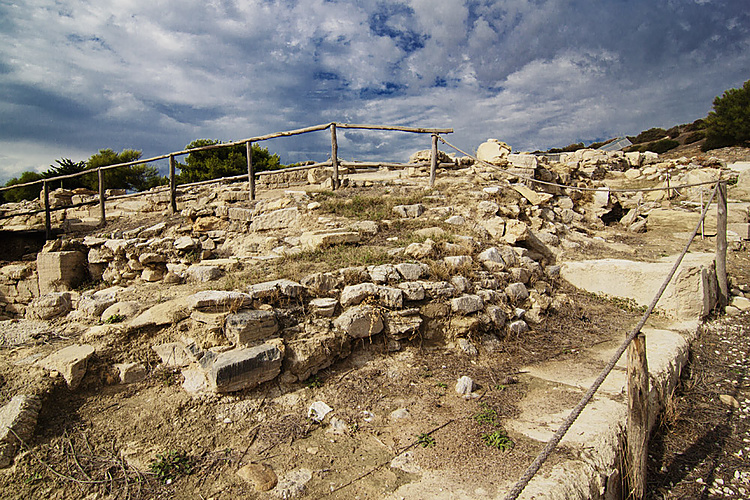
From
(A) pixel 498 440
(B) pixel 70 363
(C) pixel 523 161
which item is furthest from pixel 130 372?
(C) pixel 523 161

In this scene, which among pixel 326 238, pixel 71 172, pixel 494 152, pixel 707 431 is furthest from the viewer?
pixel 71 172

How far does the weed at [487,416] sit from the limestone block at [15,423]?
358cm

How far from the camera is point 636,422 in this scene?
2781mm

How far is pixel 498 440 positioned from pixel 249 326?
247cm

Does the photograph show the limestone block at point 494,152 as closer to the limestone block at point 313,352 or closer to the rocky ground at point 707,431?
the rocky ground at point 707,431

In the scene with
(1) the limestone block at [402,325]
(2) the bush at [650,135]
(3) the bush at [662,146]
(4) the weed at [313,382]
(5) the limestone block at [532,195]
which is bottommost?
(4) the weed at [313,382]

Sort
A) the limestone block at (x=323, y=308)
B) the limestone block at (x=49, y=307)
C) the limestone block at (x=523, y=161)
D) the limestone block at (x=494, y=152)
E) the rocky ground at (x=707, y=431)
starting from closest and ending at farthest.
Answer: the rocky ground at (x=707, y=431), the limestone block at (x=323, y=308), the limestone block at (x=49, y=307), the limestone block at (x=523, y=161), the limestone block at (x=494, y=152)

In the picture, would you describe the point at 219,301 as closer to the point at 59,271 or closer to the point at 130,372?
the point at 130,372

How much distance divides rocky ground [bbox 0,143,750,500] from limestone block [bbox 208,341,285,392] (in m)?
0.14

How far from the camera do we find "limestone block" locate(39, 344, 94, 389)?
336cm

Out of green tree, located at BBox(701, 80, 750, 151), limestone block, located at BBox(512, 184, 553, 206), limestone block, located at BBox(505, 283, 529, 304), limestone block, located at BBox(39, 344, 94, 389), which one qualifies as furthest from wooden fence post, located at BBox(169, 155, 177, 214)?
green tree, located at BBox(701, 80, 750, 151)

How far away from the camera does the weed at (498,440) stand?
299cm

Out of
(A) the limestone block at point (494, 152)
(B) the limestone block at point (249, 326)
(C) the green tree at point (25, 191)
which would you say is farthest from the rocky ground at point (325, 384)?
(C) the green tree at point (25, 191)

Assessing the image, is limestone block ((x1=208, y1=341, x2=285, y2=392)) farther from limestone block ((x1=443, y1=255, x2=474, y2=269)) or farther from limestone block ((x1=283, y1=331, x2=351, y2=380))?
limestone block ((x1=443, y1=255, x2=474, y2=269))
